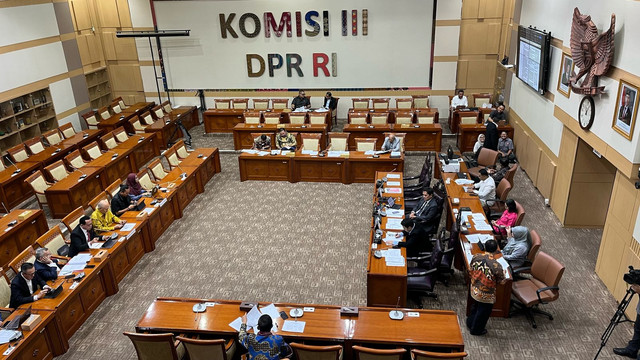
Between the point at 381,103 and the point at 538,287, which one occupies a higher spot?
the point at 381,103

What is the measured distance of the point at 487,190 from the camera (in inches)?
348

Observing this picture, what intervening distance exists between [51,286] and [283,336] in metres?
3.60

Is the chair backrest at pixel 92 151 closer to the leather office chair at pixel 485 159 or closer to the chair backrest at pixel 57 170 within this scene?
the chair backrest at pixel 57 170

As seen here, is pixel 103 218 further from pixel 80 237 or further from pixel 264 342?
pixel 264 342

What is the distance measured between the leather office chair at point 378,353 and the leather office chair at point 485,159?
244 inches

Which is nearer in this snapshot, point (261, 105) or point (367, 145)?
point (367, 145)

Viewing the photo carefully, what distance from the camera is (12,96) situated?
12594mm

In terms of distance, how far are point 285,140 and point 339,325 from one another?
7041mm

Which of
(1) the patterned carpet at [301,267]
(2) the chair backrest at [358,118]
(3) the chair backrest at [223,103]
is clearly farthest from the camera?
(3) the chair backrest at [223,103]

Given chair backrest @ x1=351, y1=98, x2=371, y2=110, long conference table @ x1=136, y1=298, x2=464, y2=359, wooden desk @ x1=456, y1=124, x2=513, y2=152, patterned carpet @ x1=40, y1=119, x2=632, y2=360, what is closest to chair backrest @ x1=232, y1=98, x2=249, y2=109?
chair backrest @ x1=351, y1=98, x2=371, y2=110

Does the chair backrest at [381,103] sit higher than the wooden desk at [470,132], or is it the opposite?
the chair backrest at [381,103]

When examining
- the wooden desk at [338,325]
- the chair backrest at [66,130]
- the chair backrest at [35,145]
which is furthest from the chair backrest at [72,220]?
the chair backrest at [66,130]

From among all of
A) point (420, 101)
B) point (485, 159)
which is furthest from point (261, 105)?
point (485, 159)

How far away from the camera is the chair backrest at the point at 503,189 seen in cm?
893
